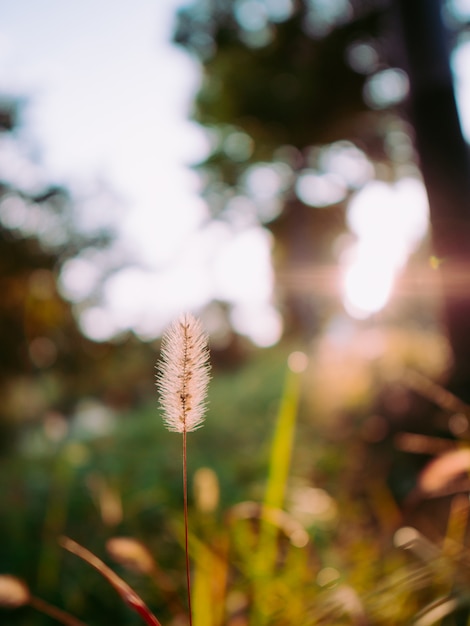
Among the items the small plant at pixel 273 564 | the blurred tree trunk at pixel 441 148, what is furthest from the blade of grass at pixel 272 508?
the blurred tree trunk at pixel 441 148

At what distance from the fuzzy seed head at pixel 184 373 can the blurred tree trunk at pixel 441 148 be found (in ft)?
7.73

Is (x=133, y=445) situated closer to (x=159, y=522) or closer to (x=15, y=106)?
(x=159, y=522)

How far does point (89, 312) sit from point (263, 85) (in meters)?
6.33

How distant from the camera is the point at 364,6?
775 cm

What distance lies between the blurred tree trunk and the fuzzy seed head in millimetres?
2356

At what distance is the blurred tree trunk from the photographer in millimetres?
2814

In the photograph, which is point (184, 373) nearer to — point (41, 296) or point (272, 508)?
point (272, 508)

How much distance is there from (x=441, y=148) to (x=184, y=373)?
2822 millimetres

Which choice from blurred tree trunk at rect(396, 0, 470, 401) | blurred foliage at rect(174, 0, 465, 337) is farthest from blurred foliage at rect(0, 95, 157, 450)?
blurred tree trunk at rect(396, 0, 470, 401)


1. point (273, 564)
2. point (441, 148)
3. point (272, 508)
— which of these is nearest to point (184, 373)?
point (272, 508)

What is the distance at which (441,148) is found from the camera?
3027 millimetres

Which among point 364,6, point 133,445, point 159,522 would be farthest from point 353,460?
point 364,6

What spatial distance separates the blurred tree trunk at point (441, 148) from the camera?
9.23 ft

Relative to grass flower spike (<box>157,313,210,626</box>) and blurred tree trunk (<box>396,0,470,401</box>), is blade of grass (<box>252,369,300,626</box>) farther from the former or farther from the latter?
blurred tree trunk (<box>396,0,470,401</box>)
